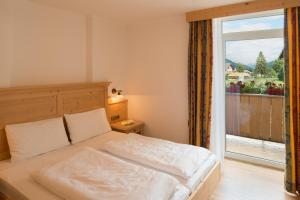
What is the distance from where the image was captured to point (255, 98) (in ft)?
10.4

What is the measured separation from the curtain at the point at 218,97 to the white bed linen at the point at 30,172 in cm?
152

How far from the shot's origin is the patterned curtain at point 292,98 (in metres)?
2.44

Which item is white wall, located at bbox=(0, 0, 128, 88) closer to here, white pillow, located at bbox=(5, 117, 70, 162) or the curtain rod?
white pillow, located at bbox=(5, 117, 70, 162)

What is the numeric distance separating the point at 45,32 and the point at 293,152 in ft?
11.0

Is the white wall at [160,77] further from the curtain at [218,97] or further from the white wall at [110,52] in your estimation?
the curtain at [218,97]

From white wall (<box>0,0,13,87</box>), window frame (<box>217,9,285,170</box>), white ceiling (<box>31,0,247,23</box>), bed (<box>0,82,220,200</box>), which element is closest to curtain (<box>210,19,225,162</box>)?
window frame (<box>217,9,285,170</box>)

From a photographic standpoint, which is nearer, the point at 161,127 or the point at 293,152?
the point at 293,152

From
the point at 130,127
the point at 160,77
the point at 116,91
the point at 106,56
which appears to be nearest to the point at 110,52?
the point at 106,56

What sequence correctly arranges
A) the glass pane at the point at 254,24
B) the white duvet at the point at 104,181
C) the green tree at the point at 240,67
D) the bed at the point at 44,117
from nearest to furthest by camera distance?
the white duvet at the point at 104,181 → the bed at the point at 44,117 → the glass pane at the point at 254,24 → the green tree at the point at 240,67

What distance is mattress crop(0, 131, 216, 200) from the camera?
5.49 ft

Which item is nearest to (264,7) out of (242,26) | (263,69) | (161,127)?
(242,26)


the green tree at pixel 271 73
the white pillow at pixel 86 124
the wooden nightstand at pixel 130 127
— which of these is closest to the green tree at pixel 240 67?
the green tree at pixel 271 73

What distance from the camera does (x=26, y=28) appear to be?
8.48 feet

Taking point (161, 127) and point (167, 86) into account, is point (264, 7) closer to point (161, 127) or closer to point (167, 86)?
point (167, 86)
